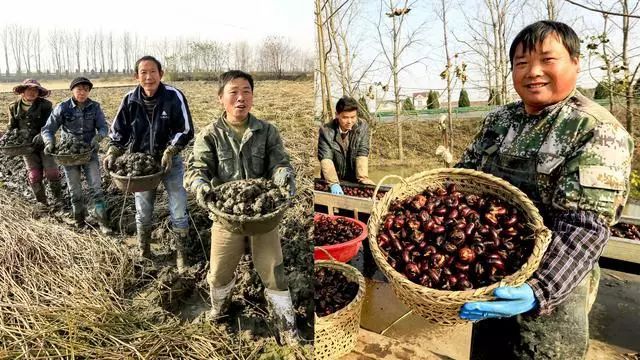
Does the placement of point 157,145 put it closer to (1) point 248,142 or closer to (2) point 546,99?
(1) point 248,142

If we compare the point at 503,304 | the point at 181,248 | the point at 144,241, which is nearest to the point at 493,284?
the point at 503,304

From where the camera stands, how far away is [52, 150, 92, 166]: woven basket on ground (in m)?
2.53

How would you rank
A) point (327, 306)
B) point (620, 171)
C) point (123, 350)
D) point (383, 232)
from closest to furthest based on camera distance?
point (620, 171) < point (383, 232) < point (123, 350) < point (327, 306)

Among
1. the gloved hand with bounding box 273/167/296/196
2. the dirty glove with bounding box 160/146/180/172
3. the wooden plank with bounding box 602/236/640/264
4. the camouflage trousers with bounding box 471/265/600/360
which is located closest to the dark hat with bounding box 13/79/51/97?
the dirty glove with bounding box 160/146/180/172

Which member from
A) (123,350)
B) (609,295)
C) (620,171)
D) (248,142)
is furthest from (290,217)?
(609,295)

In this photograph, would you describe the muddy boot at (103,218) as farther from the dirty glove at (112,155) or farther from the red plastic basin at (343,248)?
the red plastic basin at (343,248)

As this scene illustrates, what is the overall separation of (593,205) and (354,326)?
162cm

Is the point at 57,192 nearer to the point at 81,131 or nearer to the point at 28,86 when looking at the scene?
the point at 81,131

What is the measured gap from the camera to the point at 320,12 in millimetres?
2043

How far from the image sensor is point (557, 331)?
194 centimetres

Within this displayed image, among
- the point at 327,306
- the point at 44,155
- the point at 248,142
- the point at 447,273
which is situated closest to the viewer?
the point at 447,273

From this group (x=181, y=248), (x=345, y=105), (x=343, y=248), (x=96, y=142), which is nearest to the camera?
(x=345, y=105)

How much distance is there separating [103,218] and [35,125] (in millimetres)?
698

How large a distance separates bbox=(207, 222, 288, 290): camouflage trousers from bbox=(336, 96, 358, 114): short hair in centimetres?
72
